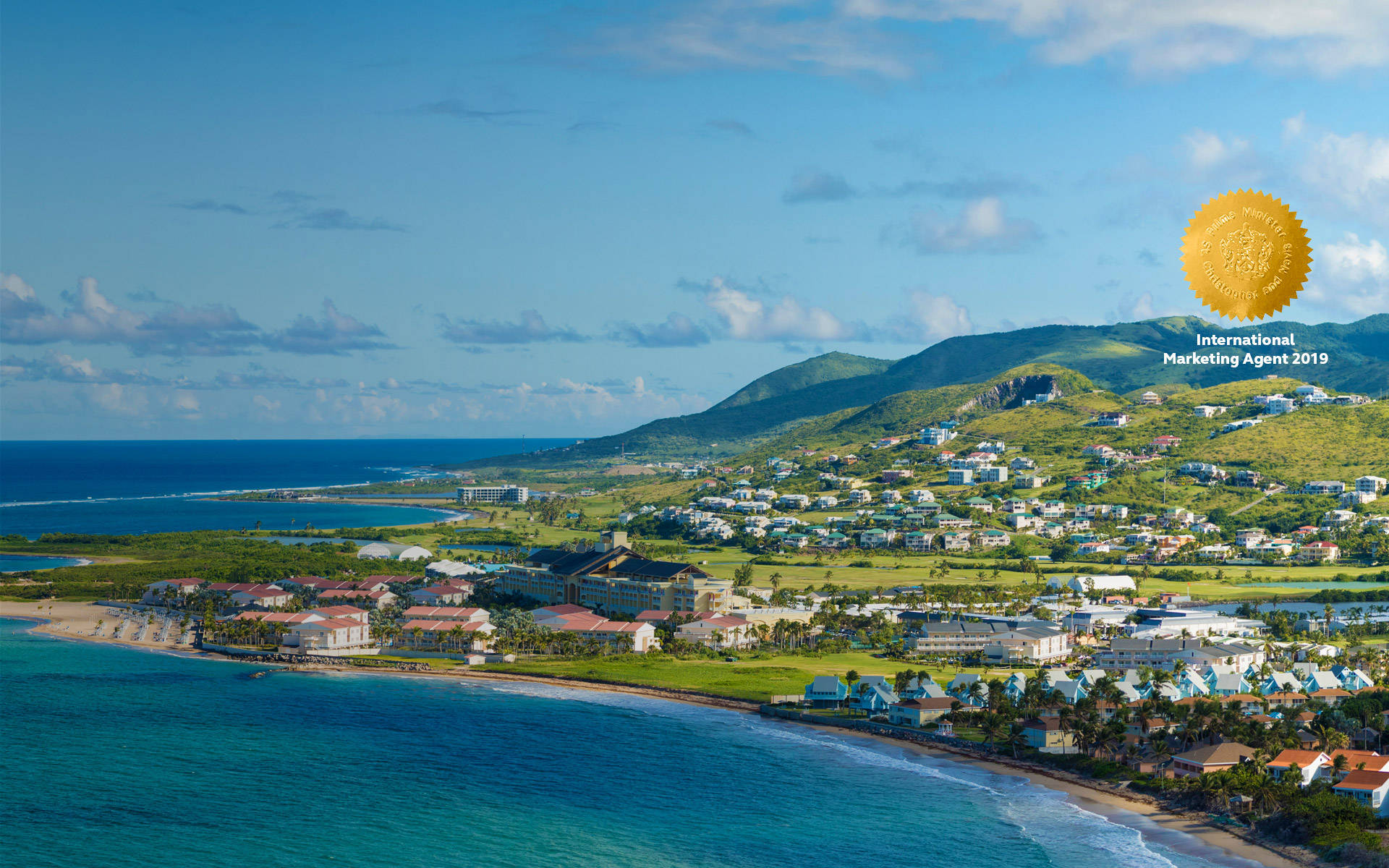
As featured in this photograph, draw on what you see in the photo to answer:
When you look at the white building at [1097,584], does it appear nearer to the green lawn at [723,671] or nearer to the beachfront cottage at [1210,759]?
the green lawn at [723,671]

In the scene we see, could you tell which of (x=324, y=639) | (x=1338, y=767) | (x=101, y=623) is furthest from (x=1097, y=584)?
(x=101, y=623)

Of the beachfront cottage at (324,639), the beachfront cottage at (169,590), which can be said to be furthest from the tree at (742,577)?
the beachfront cottage at (169,590)

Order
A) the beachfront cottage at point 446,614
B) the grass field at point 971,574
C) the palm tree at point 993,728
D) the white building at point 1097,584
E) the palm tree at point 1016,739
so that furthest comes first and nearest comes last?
the grass field at point 971,574
the white building at point 1097,584
the beachfront cottage at point 446,614
the palm tree at point 993,728
the palm tree at point 1016,739

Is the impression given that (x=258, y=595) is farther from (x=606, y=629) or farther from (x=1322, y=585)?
(x=1322, y=585)

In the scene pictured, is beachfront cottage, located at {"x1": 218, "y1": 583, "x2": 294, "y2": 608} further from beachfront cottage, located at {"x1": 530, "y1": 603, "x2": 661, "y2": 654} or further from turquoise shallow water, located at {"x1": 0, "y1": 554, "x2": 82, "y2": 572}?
turquoise shallow water, located at {"x1": 0, "y1": 554, "x2": 82, "y2": 572}

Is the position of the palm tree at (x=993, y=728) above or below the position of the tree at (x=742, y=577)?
below

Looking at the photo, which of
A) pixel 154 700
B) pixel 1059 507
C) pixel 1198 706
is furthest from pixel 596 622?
pixel 1059 507
